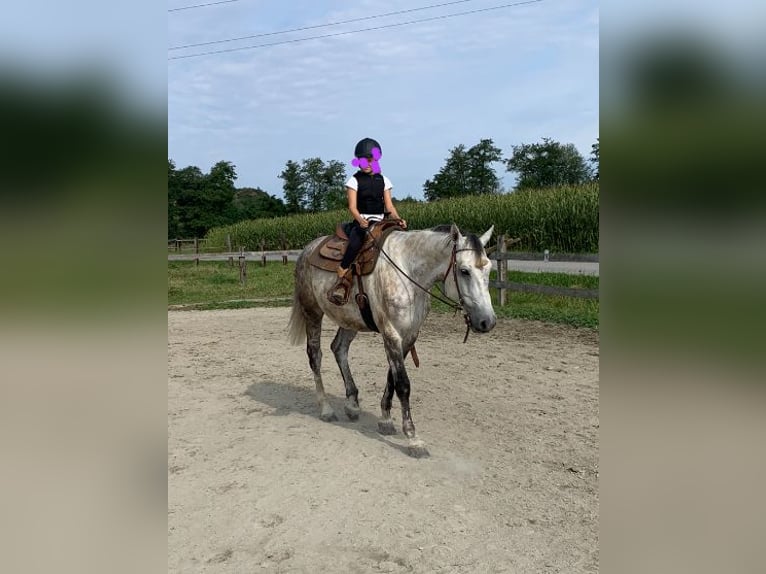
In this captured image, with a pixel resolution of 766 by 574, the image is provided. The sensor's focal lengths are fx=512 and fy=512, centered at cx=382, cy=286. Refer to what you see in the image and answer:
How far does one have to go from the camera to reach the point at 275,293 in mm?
15711

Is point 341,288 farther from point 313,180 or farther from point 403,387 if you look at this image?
point 313,180

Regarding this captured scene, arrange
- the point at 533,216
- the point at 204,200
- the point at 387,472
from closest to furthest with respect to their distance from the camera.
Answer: the point at 387,472
the point at 533,216
the point at 204,200

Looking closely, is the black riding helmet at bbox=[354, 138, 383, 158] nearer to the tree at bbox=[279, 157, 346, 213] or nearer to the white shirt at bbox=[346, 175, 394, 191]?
the white shirt at bbox=[346, 175, 394, 191]

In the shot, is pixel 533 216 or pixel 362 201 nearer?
pixel 362 201

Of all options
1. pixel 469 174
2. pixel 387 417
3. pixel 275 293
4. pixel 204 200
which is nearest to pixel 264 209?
pixel 204 200

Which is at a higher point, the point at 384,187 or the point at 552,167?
the point at 552,167

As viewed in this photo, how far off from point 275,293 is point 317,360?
10.5m

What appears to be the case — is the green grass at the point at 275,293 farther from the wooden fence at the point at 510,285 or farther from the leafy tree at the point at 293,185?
the leafy tree at the point at 293,185

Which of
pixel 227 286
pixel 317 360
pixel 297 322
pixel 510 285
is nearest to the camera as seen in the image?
pixel 317 360

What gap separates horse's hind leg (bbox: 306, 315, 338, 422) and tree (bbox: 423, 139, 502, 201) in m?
60.1

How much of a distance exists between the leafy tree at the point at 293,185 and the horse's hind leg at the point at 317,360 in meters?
70.3

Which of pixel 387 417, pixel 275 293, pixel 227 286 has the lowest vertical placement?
pixel 387 417
